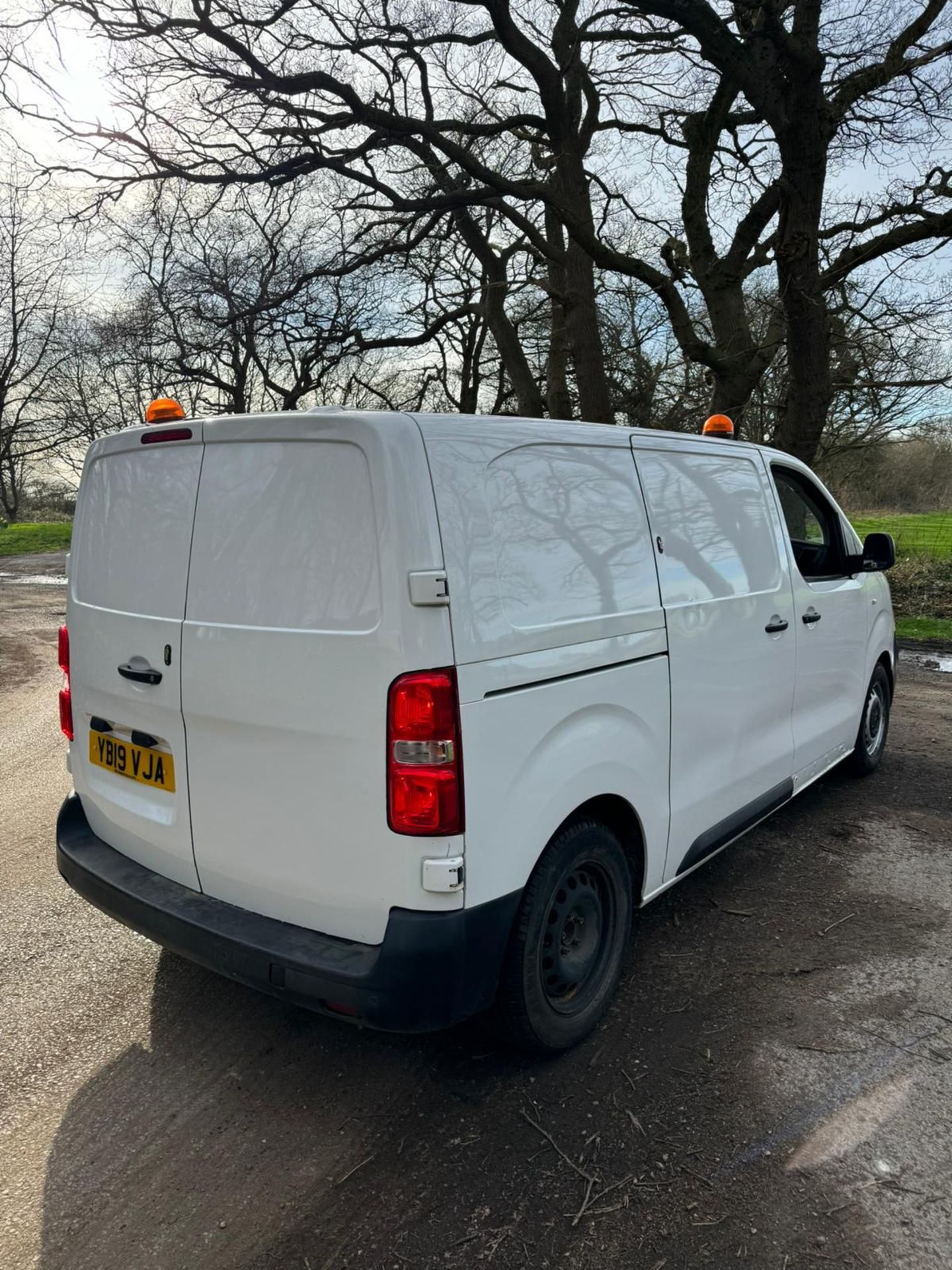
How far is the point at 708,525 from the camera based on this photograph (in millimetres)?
3375

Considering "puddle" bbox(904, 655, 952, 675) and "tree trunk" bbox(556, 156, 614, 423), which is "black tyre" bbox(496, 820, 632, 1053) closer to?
"puddle" bbox(904, 655, 952, 675)

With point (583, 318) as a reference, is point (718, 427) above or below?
below

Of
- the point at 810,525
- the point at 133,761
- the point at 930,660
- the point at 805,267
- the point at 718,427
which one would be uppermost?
the point at 805,267

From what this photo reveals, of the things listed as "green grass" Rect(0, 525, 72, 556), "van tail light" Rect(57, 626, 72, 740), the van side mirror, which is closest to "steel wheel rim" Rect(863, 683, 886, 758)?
the van side mirror

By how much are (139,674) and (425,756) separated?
3.56 ft

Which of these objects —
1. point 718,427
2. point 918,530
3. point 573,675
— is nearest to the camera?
point 573,675

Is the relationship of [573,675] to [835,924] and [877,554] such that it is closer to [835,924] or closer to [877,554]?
[835,924]

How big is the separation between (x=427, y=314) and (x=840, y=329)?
8.06 metres

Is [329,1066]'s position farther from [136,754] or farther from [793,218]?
[793,218]

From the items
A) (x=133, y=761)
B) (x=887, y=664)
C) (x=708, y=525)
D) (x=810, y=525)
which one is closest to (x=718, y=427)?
(x=708, y=525)

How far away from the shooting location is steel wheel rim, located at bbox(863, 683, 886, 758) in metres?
5.23

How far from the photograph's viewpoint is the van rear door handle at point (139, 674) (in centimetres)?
264

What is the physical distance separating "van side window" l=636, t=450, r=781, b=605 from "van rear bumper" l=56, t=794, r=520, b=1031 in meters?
1.39

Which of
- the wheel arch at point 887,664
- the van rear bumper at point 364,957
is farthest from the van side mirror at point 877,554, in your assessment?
the van rear bumper at point 364,957
